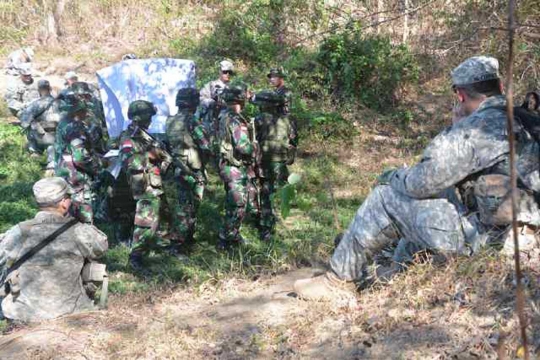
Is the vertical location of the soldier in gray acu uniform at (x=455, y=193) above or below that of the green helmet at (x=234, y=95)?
below

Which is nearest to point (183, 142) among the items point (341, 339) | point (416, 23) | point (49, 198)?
point (49, 198)

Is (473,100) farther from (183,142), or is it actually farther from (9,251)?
(183,142)

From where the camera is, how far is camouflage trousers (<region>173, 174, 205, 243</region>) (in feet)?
24.7

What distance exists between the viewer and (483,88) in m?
4.13

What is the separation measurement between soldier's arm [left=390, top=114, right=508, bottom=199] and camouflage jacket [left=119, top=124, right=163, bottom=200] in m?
3.54

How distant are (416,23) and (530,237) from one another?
444 inches

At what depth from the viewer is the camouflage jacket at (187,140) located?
7582 mm

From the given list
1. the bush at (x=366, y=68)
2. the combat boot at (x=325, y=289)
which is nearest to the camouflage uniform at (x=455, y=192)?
the combat boot at (x=325, y=289)

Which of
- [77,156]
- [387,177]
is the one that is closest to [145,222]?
[77,156]

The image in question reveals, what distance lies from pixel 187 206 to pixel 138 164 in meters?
1.04

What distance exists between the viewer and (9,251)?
15.3 feet

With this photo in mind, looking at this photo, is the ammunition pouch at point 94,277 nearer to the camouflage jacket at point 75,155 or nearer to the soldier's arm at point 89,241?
the soldier's arm at point 89,241

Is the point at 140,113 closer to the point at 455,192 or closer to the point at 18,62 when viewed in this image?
the point at 455,192

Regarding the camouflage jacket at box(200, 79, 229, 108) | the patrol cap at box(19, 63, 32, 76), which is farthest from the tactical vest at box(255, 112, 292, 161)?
the patrol cap at box(19, 63, 32, 76)
